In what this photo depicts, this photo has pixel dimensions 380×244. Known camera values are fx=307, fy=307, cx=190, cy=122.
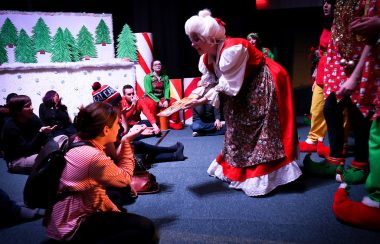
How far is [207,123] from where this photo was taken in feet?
15.2

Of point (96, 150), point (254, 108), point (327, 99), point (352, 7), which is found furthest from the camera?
point (327, 99)

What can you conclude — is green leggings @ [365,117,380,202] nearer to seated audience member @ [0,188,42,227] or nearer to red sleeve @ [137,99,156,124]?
seated audience member @ [0,188,42,227]

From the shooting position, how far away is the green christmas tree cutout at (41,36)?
4.91m

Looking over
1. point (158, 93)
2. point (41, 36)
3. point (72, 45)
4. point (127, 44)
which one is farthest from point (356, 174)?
point (41, 36)

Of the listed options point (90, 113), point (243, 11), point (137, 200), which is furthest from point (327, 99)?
point (243, 11)

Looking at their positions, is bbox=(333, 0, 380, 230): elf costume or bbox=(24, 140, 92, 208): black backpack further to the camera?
bbox=(333, 0, 380, 230): elf costume

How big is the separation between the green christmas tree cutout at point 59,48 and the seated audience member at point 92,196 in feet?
12.6

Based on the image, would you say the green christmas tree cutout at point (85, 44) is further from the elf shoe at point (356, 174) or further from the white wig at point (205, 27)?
the elf shoe at point (356, 174)

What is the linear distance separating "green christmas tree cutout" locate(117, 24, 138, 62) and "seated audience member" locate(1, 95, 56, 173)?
7.82 feet

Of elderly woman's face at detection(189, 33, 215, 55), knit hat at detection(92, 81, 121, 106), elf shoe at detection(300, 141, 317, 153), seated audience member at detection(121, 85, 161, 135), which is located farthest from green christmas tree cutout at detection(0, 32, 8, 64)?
elf shoe at detection(300, 141, 317, 153)

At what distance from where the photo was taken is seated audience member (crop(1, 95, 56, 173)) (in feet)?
10.5

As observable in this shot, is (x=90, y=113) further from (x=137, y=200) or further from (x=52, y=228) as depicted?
(x=137, y=200)

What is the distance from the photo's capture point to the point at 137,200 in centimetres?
250

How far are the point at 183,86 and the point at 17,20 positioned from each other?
9.27ft
